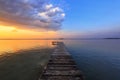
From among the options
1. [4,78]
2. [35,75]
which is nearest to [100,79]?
[35,75]

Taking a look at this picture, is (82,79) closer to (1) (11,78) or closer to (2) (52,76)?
(2) (52,76)

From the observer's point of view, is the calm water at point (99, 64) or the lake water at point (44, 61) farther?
the calm water at point (99, 64)

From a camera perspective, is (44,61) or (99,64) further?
(44,61)

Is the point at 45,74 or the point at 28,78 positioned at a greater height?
the point at 45,74

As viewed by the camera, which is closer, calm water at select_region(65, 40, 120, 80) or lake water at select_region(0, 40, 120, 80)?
lake water at select_region(0, 40, 120, 80)

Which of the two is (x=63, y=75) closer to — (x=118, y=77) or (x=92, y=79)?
(x=92, y=79)

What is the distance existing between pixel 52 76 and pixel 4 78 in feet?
16.8

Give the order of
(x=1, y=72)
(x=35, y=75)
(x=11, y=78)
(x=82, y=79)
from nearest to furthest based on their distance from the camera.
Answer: (x=82, y=79) → (x=11, y=78) → (x=35, y=75) → (x=1, y=72)

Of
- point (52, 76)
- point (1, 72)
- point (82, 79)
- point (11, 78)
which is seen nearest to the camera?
point (82, 79)

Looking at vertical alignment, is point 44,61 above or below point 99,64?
above

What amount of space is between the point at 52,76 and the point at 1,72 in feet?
23.0

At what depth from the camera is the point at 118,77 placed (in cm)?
1365

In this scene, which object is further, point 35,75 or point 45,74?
point 35,75

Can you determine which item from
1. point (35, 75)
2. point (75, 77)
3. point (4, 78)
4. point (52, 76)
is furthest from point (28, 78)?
point (75, 77)
